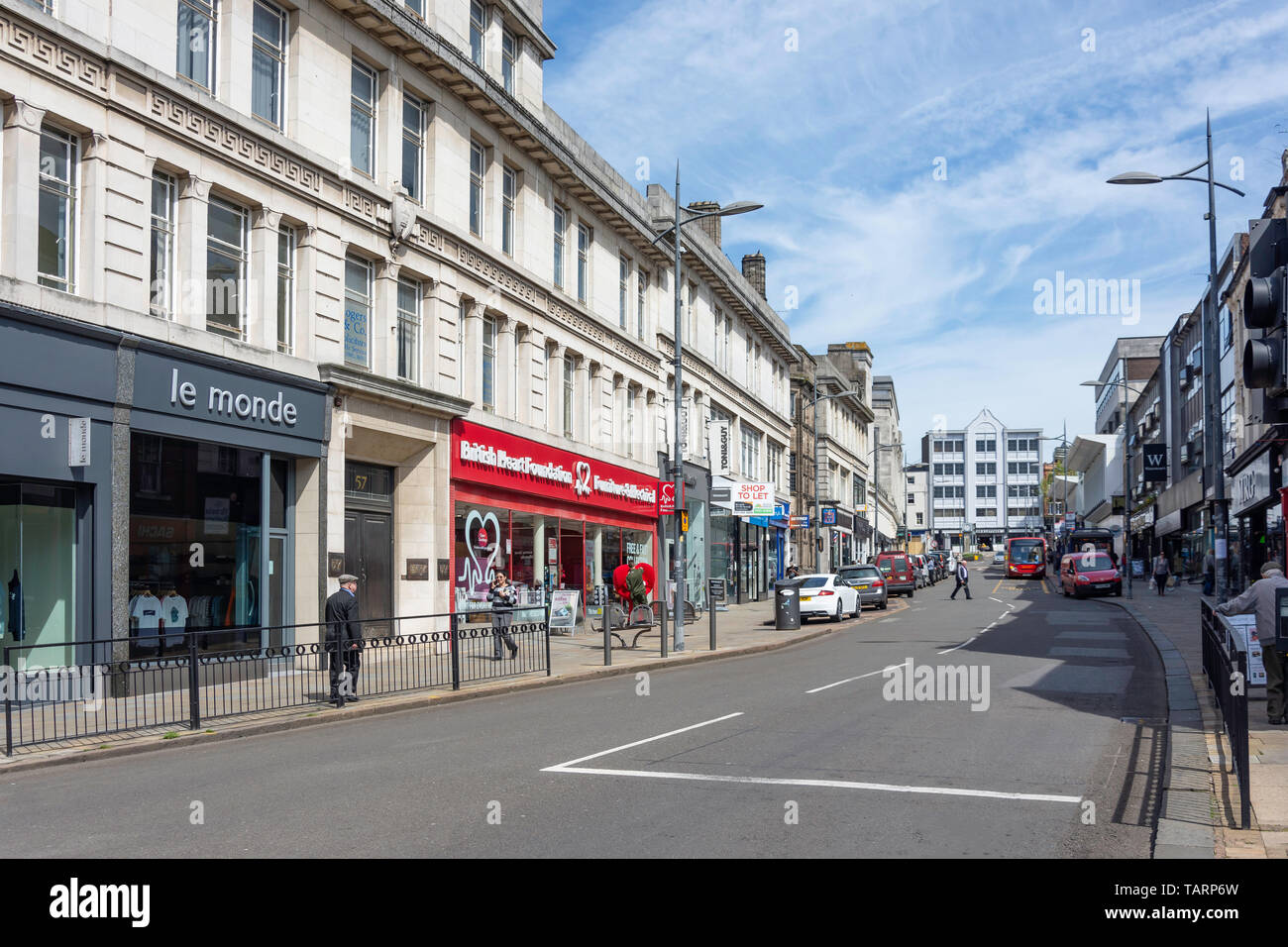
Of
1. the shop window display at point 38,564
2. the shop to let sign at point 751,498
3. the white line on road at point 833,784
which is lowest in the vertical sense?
the white line on road at point 833,784

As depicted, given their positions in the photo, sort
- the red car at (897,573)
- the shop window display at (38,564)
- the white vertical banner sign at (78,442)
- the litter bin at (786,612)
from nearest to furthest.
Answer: the shop window display at (38,564)
the white vertical banner sign at (78,442)
the litter bin at (786,612)
the red car at (897,573)

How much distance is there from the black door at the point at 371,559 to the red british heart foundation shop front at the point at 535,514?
1.71m

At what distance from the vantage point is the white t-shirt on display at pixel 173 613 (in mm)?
17094

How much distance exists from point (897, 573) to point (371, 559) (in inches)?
1256

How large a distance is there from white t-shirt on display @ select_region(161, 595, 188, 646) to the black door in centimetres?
433

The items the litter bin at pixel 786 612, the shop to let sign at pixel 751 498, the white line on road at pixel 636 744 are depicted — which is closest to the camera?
the white line on road at pixel 636 744

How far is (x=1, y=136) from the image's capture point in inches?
582

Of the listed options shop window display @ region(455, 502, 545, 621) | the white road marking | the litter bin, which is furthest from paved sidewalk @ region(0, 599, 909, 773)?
the white road marking

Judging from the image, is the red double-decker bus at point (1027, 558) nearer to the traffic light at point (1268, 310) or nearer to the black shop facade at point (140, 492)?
the black shop facade at point (140, 492)

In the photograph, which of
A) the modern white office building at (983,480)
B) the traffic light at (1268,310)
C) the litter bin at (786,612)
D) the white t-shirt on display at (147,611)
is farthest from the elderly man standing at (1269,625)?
the modern white office building at (983,480)

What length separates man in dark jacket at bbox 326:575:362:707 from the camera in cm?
1499

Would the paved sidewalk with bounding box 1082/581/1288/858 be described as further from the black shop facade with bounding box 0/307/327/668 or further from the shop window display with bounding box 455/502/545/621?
the shop window display with bounding box 455/502/545/621
